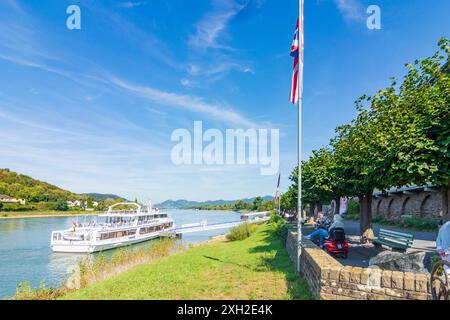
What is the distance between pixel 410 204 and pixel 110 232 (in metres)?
33.2

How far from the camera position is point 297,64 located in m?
8.89

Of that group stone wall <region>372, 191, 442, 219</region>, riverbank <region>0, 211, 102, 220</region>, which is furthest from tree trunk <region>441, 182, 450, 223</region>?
riverbank <region>0, 211, 102, 220</region>

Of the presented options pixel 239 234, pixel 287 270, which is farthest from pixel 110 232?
pixel 287 270

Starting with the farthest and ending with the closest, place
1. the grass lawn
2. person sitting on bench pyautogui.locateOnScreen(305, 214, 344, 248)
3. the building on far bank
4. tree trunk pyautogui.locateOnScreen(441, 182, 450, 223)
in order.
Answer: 1. the building on far bank
2. person sitting on bench pyautogui.locateOnScreen(305, 214, 344, 248)
3. tree trunk pyautogui.locateOnScreen(441, 182, 450, 223)
4. the grass lawn

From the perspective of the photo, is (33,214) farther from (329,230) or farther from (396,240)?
(396,240)

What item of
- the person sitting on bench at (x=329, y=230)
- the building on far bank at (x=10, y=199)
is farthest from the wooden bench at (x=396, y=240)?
the building on far bank at (x=10, y=199)

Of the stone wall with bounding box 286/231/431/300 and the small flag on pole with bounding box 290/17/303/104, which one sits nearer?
the stone wall with bounding box 286/231/431/300

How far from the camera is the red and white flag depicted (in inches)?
342

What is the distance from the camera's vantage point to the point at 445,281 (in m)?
4.17

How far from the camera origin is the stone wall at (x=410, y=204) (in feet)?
75.7

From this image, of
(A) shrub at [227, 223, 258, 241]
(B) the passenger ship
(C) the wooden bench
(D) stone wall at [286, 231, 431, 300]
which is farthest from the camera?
(B) the passenger ship

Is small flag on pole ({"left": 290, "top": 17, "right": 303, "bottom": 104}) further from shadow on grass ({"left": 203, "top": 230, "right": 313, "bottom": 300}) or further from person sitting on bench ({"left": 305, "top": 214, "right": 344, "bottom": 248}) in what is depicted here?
shadow on grass ({"left": 203, "top": 230, "right": 313, "bottom": 300})

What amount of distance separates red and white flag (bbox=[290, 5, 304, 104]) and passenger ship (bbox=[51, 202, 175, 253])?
85.7 ft
